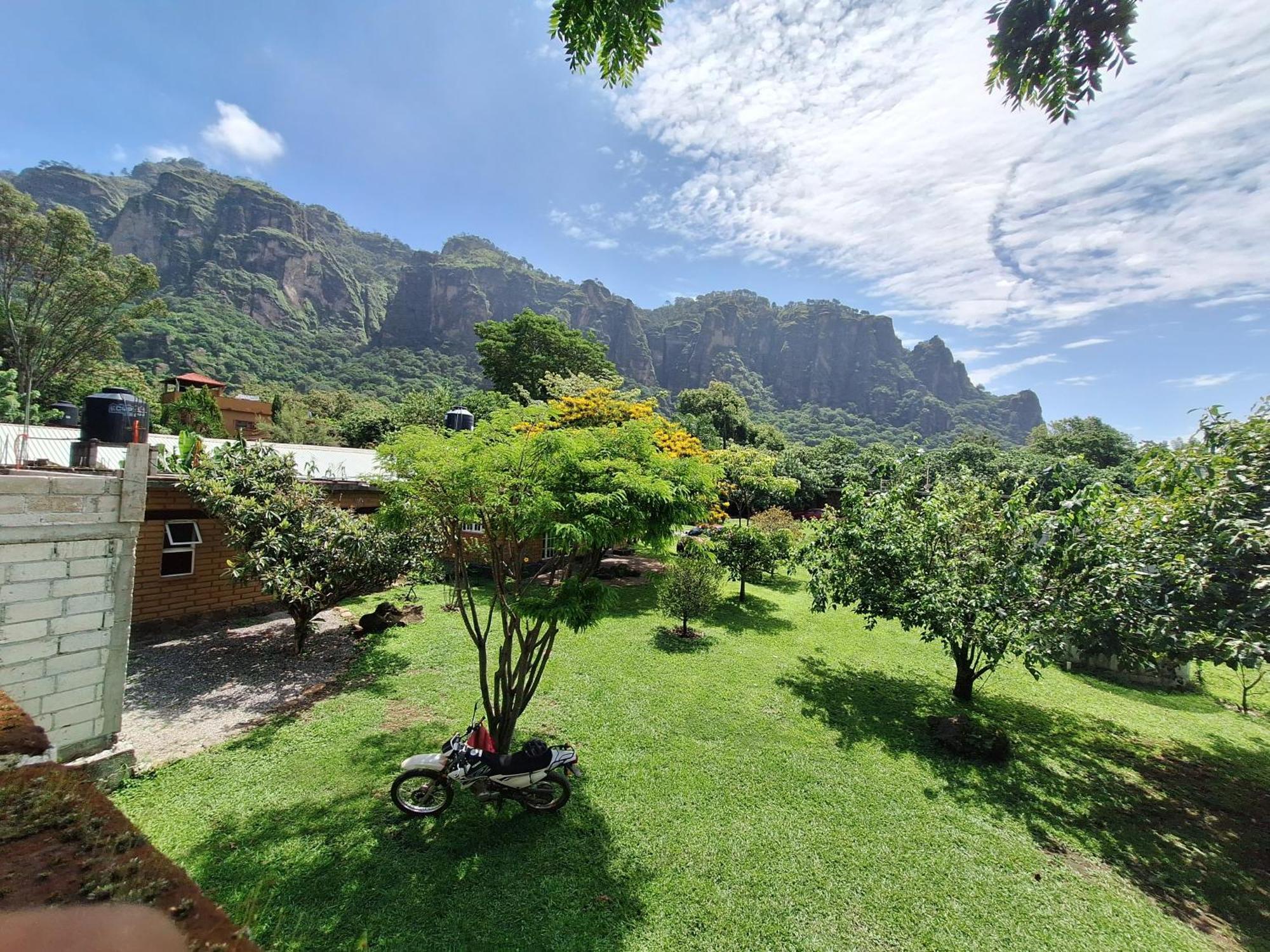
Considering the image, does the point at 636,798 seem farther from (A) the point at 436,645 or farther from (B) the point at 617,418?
(B) the point at 617,418

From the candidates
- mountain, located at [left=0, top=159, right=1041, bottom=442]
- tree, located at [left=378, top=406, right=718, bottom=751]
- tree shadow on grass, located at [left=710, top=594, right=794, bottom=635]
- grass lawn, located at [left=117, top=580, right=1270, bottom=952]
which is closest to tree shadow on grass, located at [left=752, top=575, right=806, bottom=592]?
tree shadow on grass, located at [left=710, top=594, right=794, bottom=635]

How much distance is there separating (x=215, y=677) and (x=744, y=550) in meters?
11.8

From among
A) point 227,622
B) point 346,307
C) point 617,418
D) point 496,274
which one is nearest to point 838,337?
point 496,274

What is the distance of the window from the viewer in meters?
10.2

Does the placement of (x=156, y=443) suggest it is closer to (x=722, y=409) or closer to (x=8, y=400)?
(x=8, y=400)

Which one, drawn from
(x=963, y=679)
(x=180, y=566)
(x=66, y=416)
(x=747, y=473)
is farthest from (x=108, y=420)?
(x=963, y=679)

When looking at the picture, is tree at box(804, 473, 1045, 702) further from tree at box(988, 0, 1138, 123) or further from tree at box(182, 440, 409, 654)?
tree at box(182, 440, 409, 654)

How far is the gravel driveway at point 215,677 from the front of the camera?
21.2ft

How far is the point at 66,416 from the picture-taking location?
57.5 feet

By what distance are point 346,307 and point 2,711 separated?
125 meters

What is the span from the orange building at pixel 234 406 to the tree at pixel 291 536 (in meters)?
25.8

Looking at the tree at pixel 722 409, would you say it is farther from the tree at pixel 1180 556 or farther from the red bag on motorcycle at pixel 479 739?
the red bag on motorcycle at pixel 479 739

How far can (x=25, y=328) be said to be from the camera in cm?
2092

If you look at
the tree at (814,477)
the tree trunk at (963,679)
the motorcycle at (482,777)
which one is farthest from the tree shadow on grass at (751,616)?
the tree at (814,477)
